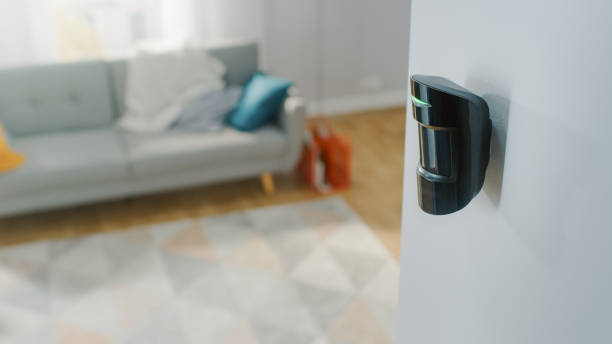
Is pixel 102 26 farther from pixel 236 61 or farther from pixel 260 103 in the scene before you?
pixel 260 103

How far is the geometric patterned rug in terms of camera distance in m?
2.62

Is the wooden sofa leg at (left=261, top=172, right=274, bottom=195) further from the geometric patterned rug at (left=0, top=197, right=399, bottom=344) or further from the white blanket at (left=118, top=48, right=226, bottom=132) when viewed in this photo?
the white blanket at (left=118, top=48, right=226, bottom=132)

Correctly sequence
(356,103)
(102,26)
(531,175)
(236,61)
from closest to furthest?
(531,175), (236,61), (102,26), (356,103)

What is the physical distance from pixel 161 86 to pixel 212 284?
138 cm

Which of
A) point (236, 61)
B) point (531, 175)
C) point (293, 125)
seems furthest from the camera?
point (236, 61)

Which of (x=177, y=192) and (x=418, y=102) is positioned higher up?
(x=418, y=102)

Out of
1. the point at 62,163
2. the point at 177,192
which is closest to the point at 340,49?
the point at 177,192

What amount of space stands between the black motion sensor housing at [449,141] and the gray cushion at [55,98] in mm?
3035

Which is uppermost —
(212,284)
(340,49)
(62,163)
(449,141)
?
(449,141)

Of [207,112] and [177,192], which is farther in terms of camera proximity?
[177,192]

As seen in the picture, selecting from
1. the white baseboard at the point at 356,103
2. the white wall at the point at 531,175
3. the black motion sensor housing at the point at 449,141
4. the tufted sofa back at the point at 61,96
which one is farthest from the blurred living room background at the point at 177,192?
the black motion sensor housing at the point at 449,141

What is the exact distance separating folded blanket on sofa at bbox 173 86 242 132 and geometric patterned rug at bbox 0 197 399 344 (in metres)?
0.55

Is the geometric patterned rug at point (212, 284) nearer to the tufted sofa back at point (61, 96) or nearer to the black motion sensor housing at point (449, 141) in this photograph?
the tufted sofa back at point (61, 96)

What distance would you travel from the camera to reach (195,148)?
345 cm
